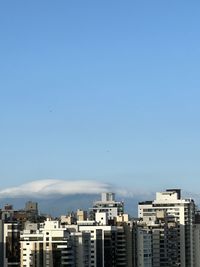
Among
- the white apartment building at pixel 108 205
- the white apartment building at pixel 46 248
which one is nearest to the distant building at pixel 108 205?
the white apartment building at pixel 108 205

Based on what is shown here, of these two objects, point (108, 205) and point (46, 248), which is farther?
point (108, 205)

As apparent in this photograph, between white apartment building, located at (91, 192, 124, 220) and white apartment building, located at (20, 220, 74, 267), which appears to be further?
white apartment building, located at (91, 192, 124, 220)

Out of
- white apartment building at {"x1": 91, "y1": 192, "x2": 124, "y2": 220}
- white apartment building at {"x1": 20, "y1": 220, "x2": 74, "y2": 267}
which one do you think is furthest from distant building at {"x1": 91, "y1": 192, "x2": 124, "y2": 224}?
white apartment building at {"x1": 20, "y1": 220, "x2": 74, "y2": 267}

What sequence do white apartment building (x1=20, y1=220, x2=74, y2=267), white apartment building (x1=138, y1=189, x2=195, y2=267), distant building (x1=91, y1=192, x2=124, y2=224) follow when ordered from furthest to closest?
distant building (x1=91, y1=192, x2=124, y2=224)
white apartment building (x1=138, y1=189, x2=195, y2=267)
white apartment building (x1=20, y1=220, x2=74, y2=267)

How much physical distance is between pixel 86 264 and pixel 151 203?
60.6 ft

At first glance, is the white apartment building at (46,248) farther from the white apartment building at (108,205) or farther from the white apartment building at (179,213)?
the white apartment building at (108,205)

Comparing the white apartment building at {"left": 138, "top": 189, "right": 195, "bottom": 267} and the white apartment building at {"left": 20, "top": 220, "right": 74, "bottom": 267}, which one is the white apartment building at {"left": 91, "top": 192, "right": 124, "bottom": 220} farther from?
the white apartment building at {"left": 20, "top": 220, "right": 74, "bottom": 267}

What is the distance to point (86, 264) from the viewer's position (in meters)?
54.0

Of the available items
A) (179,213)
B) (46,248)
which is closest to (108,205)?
(179,213)

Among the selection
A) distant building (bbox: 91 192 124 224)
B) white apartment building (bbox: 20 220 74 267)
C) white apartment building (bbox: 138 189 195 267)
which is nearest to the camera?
white apartment building (bbox: 20 220 74 267)

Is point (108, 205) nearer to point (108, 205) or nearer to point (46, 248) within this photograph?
point (108, 205)

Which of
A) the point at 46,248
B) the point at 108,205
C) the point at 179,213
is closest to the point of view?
the point at 46,248

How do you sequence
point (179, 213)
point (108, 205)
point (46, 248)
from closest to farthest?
1. point (46, 248)
2. point (179, 213)
3. point (108, 205)

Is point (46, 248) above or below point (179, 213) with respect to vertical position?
below
